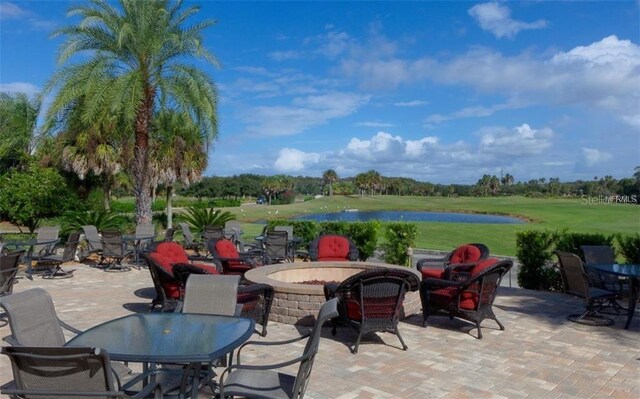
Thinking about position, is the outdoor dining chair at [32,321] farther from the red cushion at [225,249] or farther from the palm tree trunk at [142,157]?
the palm tree trunk at [142,157]

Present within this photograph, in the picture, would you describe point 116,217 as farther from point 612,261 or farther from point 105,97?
Result: point 612,261

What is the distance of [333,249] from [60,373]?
8.02 meters

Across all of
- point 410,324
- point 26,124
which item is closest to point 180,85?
point 410,324

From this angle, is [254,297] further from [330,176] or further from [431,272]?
[330,176]

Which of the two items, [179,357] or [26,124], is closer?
[179,357]

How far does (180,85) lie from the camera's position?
45.0 ft

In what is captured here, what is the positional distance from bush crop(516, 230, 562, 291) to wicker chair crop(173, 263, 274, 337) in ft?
19.9

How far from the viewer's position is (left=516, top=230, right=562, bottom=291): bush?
983 cm

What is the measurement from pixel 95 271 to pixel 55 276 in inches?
42.2

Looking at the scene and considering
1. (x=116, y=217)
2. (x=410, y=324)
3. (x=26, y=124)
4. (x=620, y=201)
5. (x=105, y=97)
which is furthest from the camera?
(x=620, y=201)

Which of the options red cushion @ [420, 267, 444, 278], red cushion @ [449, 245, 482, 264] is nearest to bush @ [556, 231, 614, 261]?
red cushion @ [449, 245, 482, 264]

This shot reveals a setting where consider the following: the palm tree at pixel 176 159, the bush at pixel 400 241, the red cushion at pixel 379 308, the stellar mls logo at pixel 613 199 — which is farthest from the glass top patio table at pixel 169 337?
the stellar mls logo at pixel 613 199

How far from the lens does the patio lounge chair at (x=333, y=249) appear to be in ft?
34.1

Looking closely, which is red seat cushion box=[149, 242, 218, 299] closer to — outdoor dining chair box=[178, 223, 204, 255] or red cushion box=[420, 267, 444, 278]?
red cushion box=[420, 267, 444, 278]
